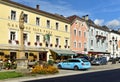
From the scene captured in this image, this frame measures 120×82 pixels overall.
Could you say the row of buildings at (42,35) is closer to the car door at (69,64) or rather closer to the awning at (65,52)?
the awning at (65,52)

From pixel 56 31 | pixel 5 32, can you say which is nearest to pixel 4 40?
pixel 5 32

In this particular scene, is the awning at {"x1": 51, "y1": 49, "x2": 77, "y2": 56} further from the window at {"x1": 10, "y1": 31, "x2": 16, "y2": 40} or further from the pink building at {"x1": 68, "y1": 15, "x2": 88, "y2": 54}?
the window at {"x1": 10, "y1": 31, "x2": 16, "y2": 40}

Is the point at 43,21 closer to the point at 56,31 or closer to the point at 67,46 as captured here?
the point at 56,31

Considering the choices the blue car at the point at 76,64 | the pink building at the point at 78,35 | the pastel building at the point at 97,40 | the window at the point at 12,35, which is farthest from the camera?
the pastel building at the point at 97,40

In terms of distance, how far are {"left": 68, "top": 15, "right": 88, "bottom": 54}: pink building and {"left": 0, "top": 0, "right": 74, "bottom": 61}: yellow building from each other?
2.49m

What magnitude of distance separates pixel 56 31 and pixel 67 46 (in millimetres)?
5471

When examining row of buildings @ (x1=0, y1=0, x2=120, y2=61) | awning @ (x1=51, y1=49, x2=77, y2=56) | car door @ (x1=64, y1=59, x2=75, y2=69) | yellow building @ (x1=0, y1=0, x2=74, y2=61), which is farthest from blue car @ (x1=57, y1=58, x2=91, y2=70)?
awning @ (x1=51, y1=49, x2=77, y2=56)

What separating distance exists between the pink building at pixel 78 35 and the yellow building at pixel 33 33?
2487 millimetres

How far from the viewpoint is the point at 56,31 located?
5559cm

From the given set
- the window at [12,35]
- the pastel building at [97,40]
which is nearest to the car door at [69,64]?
the window at [12,35]

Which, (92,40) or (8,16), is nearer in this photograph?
(8,16)

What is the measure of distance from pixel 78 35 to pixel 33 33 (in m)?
18.3

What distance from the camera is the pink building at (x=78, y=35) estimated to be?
62.5 m

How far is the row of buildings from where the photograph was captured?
4266 cm
